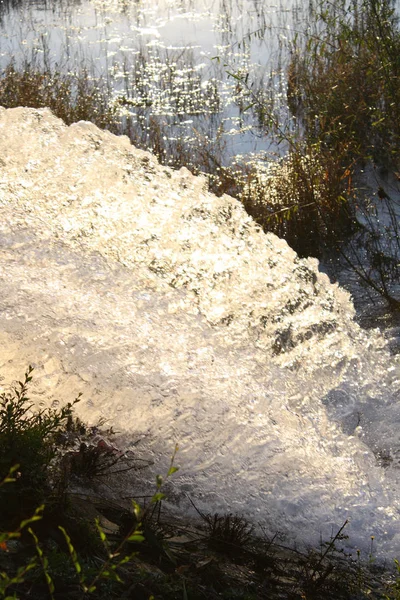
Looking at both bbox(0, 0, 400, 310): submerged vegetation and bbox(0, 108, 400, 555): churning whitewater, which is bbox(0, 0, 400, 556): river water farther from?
bbox(0, 0, 400, 310): submerged vegetation

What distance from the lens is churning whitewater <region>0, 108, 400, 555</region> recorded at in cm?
316

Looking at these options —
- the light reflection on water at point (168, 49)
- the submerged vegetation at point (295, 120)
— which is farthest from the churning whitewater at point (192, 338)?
the light reflection on water at point (168, 49)

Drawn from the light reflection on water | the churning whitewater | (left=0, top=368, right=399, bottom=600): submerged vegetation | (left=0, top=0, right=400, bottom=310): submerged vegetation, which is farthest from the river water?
the light reflection on water

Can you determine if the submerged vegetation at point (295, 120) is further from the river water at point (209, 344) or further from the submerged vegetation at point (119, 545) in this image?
the submerged vegetation at point (119, 545)

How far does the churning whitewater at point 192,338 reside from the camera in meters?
3.16

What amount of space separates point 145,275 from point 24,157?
4.08ft

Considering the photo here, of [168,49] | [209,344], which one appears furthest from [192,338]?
[168,49]

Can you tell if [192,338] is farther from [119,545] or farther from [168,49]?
[168,49]

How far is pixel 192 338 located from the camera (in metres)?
3.95

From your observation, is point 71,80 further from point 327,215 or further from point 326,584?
point 326,584

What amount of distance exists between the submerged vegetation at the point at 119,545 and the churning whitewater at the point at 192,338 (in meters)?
0.25

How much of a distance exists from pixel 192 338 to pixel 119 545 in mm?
1866

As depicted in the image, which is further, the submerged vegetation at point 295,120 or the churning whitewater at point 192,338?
the submerged vegetation at point 295,120

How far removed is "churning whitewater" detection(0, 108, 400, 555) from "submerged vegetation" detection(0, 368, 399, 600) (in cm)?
25
